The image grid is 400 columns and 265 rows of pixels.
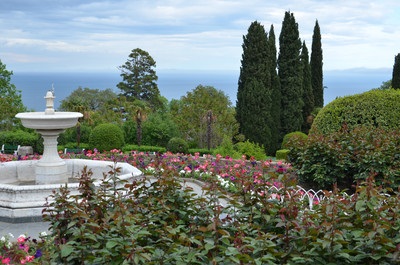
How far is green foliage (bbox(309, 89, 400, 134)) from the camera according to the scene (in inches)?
494

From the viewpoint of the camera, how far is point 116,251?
2.99 m

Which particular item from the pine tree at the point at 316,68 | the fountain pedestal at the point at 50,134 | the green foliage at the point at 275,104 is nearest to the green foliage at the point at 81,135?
the green foliage at the point at 275,104

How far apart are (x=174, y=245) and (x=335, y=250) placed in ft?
3.30

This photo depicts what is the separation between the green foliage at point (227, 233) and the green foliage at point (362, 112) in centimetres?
912

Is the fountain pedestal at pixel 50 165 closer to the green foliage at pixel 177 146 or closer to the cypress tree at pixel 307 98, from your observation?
the green foliage at pixel 177 146

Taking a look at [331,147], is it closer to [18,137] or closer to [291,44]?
[18,137]

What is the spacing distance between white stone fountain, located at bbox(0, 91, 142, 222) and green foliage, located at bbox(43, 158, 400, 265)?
7.15 feet

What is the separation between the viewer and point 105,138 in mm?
17375

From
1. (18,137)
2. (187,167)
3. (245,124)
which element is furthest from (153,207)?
(245,124)

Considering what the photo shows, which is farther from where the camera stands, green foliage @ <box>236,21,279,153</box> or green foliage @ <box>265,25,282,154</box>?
green foliage @ <box>265,25,282,154</box>

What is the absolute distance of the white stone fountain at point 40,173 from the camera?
708 centimetres

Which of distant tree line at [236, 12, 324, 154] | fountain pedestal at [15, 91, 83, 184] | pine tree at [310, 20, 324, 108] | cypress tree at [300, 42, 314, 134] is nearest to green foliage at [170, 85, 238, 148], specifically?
distant tree line at [236, 12, 324, 154]

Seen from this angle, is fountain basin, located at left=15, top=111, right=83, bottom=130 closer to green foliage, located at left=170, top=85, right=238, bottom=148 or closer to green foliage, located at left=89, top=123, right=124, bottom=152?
green foliage, located at left=89, top=123, right=124, bottom=152

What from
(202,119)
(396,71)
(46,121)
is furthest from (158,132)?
(396,71)
